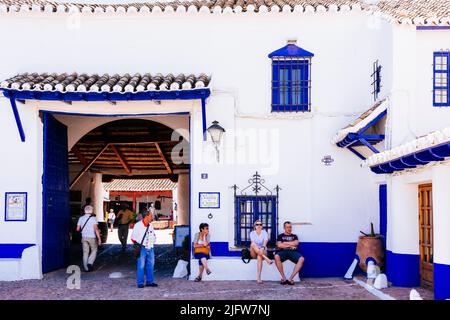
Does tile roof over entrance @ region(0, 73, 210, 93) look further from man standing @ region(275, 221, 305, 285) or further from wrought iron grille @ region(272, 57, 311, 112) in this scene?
man standing @ region(275, 221, 305, 285)

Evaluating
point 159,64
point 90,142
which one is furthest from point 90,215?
point 90,142

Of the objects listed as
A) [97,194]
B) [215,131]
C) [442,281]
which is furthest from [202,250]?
[97,194]

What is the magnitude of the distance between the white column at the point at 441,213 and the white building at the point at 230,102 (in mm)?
3141

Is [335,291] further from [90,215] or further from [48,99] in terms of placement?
[48,99]

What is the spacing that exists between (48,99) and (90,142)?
6185mm

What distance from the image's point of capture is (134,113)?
13680mm

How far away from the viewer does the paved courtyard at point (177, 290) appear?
10.9m

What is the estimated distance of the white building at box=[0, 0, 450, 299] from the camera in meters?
13.2

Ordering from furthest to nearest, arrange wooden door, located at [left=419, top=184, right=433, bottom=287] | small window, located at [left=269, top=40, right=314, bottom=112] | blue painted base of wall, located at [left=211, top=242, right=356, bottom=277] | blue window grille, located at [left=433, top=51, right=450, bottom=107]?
small window, located at [left=269, top=40, right=314, bottom=112] → blue painted base of wall, located at [left=211, top=242, right=356, bottom=277] → blue window grille, located at [left=433, top=51, right=450, bottom=107] → wooden door, located at [left=419, top=184, right=433, bottom=287]

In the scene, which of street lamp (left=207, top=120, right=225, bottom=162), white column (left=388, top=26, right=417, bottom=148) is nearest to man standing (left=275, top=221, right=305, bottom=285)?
street lamp (left=207, top=120, right=225, bottom=162)

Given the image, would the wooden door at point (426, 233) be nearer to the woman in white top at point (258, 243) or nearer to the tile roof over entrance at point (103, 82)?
the woman in white top at point (258, 243)

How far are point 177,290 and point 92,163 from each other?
32.7ft

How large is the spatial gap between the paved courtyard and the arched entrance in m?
1.21

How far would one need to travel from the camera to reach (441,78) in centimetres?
1230
